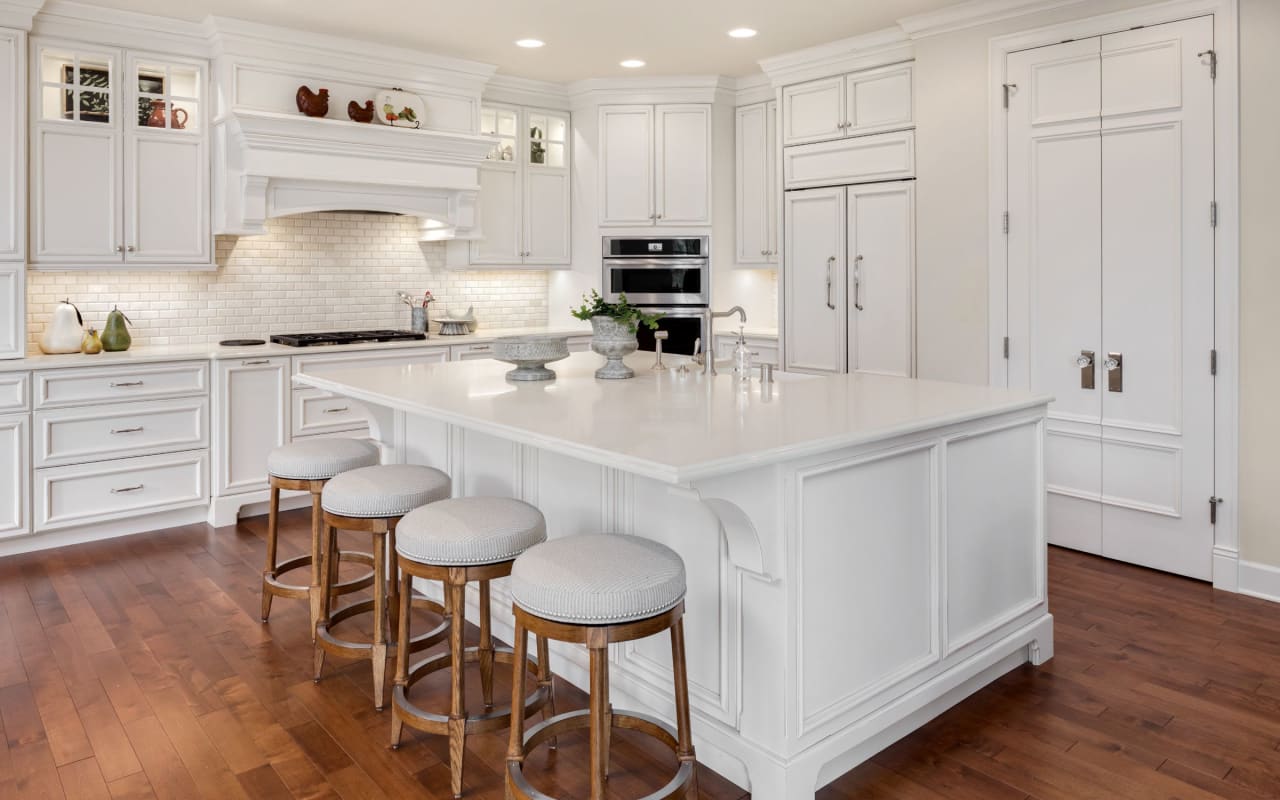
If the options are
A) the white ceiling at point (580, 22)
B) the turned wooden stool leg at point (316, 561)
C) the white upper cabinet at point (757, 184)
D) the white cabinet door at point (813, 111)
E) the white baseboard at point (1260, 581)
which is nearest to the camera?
the turned wooden stool leg at point (316, 561)

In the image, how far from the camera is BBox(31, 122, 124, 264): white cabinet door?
4.50m

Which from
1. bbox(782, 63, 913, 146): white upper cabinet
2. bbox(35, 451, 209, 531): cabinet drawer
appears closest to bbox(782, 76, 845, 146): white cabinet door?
bbox(782, 63, 913, 146): white upper cabinet

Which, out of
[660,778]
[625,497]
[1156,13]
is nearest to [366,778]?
[660,778]

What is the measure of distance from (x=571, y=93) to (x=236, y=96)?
241 cm

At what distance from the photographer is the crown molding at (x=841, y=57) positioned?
505 centimetres

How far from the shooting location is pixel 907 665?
2545mm

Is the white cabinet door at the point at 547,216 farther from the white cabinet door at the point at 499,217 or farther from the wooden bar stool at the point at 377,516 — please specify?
the wooden bar stool at the point at 377,516

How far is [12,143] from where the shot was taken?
4.34 metres

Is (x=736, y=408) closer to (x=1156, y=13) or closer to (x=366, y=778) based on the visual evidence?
(x=366, y=778)

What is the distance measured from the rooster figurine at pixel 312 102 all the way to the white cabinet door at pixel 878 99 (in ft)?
9.96

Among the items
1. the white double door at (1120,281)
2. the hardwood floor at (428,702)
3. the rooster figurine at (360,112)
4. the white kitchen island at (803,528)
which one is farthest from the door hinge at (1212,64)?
the rooster figurine at (360,112)

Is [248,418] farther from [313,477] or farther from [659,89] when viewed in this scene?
[659,89]

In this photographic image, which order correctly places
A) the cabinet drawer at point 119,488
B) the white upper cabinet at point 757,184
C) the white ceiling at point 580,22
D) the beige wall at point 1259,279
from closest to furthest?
1. the beige wall at point 1259,279
2. the cabinet drawer at point 119,488
3. the white ceiling at point 580,22
4. the white upper cabinet at point 757,184

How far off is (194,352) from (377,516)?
2.65 meters
